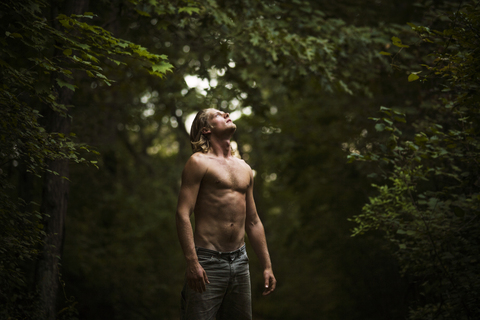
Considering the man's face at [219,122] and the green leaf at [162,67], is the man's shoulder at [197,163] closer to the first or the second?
the man's face at [219,122]

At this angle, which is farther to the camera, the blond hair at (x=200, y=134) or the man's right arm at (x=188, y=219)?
the blond hair at (x=200, y=134)

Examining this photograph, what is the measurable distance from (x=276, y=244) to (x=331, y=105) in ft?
22.8

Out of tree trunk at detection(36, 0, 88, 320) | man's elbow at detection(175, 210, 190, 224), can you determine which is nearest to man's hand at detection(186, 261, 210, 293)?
man's elbow at detection(175, 210, 190, 224)

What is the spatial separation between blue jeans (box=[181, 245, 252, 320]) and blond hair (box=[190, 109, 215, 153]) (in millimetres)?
900

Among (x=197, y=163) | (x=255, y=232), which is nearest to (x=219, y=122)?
(x=197, y=163)

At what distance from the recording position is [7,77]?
3502 mm

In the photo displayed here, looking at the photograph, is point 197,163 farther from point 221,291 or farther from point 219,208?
point 221,291

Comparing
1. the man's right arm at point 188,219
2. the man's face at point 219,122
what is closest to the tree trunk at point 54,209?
the man's face at point 219,122

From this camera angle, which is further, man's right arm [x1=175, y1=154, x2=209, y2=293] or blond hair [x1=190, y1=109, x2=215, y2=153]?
blond hair [x1=190, y1=109, x2=215, y2=153]

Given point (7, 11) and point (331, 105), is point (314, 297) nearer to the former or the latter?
point (331, 105)

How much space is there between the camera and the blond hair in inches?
146

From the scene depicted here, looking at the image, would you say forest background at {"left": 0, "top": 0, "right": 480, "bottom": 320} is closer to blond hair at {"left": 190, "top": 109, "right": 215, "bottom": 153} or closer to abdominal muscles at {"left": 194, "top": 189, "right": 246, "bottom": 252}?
blond hair at {"left": 190, "top": 109, "right": 215, "bottom": 153}

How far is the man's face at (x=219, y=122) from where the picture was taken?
368 cm

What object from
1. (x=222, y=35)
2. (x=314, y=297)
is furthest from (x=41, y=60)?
(x=314, y=297)
